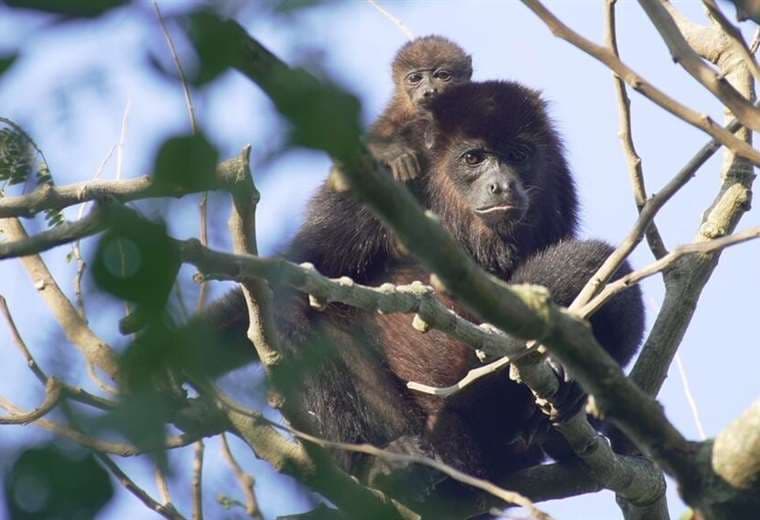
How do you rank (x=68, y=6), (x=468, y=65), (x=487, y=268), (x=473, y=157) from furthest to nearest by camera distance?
1. (x=468, y=65)
2. (x=473, y=157)
3. (x=487, y=268)
4. (x=68, y=6)

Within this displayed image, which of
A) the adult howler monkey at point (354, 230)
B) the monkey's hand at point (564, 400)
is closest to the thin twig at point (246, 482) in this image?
the monkey's hand at point (564, 400)

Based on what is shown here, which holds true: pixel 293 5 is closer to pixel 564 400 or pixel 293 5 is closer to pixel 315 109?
pixel 315 109

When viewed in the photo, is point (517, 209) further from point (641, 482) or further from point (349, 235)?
point (641, 482)

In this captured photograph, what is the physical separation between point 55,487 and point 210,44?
431 millimetres

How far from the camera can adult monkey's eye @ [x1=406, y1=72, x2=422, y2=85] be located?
26.0ft

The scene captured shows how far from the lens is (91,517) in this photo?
3.23ft

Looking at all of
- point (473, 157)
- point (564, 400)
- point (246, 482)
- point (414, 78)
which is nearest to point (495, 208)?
point (473, 157)

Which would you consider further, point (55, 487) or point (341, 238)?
point (341, 238)

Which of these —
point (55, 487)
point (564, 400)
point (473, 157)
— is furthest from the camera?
point (473, 157)

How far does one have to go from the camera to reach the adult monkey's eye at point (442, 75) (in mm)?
8031

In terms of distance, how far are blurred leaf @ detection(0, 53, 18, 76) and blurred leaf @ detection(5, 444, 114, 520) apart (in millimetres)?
354

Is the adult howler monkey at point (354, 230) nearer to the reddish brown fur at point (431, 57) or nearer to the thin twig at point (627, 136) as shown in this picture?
the thin twig at point (627, 136)

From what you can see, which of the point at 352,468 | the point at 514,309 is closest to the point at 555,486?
the point at 352,468

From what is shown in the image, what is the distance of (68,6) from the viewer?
0.88 m
